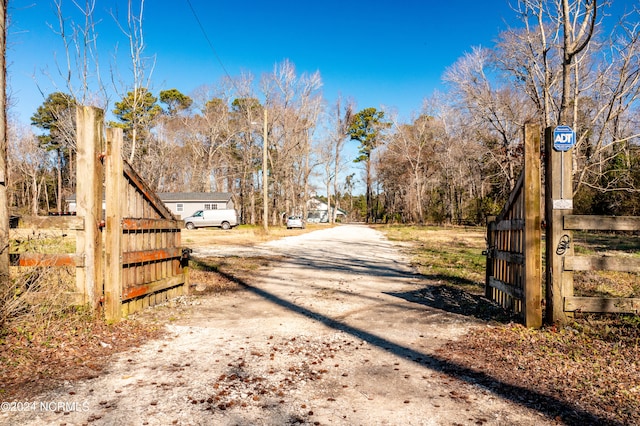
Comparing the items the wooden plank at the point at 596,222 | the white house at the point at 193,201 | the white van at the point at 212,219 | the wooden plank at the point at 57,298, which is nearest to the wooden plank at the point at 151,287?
the wooden plank at the point at 57,298

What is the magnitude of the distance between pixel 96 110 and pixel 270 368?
12.7ft

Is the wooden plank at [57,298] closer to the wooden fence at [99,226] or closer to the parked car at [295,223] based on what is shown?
the wooden fence at [99,226]

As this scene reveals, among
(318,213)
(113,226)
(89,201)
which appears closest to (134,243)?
(113,226)

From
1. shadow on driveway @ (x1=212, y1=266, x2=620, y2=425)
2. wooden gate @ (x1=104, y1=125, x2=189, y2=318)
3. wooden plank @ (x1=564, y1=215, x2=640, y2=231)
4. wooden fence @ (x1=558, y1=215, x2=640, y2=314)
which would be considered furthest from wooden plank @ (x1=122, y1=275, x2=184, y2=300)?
wooden plank @ (x1=564, y1=215, x2=640, y2=231)

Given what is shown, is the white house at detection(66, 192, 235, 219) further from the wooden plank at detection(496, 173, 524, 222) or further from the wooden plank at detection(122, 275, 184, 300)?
the wooden plank at detection(496, 173, 524, 222)

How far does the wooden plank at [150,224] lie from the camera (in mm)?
5613

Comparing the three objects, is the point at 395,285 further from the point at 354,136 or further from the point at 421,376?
the point at 354,136

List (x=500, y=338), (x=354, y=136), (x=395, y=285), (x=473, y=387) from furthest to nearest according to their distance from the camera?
(x=354, y=136)
(x=395, y=285)
(x=500, y=338)
(x=473, y=387)

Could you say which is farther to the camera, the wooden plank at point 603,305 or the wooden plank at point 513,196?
the wooden plank at point 513,196

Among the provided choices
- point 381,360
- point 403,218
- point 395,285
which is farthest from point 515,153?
point 403,218

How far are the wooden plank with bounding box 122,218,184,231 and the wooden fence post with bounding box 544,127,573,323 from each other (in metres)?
5.35

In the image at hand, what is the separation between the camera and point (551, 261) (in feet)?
16.5

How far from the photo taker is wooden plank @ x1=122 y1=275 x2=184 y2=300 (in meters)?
5.66

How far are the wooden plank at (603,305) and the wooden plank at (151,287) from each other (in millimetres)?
5536
